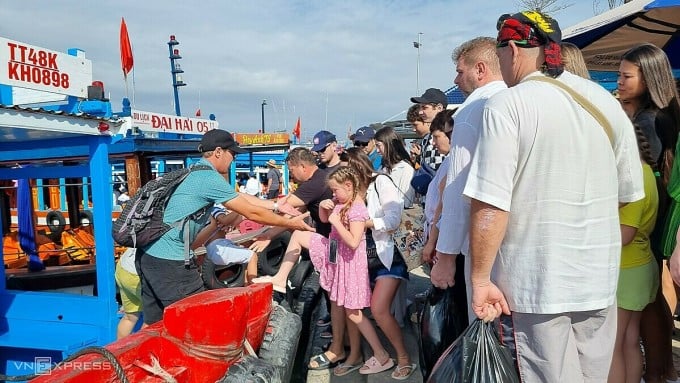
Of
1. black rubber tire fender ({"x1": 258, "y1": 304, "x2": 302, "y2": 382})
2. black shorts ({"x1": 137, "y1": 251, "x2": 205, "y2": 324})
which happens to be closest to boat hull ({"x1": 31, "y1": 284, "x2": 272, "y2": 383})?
black rubber tire fender ({"x1": 258, "y1": 304, "x2": 302, "y2": 382})

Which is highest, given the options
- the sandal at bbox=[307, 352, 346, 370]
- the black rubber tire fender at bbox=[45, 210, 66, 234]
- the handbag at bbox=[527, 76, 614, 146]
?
the handbag at bbox=[527, 76, 614, 146]

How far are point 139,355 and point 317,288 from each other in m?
2.33

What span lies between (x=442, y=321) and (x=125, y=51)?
935 cm

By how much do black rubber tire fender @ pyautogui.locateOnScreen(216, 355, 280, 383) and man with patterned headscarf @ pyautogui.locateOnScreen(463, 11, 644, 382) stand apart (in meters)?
1.14

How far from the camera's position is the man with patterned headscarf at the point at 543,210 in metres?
1.63

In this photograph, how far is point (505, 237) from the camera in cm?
174

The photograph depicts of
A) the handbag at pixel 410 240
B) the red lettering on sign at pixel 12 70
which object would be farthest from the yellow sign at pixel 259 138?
the red lettering on sign at pixel 12 70

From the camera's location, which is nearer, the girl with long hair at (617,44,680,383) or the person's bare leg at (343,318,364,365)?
the girl with long hair at (617,44,680,383)

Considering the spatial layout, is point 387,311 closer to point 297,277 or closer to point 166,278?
point 297,277

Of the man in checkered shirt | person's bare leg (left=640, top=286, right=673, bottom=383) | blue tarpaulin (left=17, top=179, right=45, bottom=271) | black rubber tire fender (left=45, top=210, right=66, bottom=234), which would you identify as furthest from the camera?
black rubber tire fender (left=45, top=210, right=66, bottom=234)

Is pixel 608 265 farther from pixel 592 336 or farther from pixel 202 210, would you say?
pixel 202 210

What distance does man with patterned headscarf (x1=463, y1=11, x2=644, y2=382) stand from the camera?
1.63 metres

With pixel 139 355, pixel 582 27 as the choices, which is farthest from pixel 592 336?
→ pixel 582 27

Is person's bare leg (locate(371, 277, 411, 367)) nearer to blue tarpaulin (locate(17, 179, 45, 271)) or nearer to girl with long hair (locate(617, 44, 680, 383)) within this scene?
girl with long hair (locate(617, 44, 680, 383))
